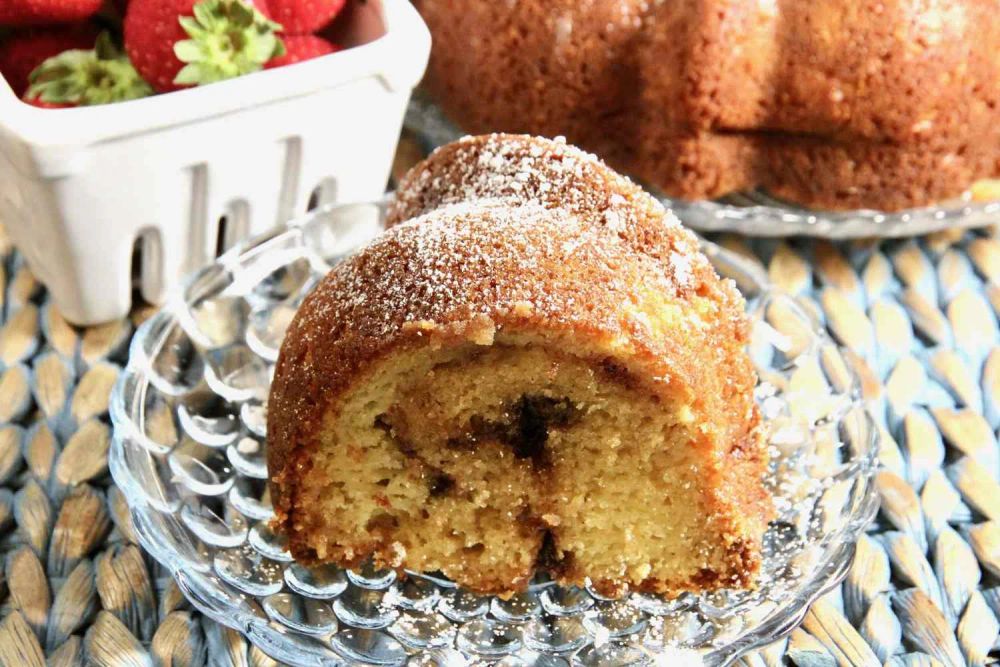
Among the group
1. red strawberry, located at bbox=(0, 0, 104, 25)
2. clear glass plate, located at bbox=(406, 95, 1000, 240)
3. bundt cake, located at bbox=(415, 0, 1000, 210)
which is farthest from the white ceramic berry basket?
clear glass plate, located at bbox=(406, 95, 1000, 240)

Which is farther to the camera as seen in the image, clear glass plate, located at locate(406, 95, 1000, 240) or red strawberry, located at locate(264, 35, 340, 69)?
clear glass plate, located at locate(406, 95, 1000, 240)

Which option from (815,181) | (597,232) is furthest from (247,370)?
(815,181)

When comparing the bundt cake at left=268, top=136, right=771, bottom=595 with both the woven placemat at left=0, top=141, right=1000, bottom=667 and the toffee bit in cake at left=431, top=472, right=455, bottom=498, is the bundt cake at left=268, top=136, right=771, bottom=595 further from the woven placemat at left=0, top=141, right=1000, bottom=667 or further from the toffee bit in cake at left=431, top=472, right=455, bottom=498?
the woven placemat at left=0, top=141, right=1000, bottom=667

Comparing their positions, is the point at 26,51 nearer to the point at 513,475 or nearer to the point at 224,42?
the point at 224,42

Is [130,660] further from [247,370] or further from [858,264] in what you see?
[858,264]

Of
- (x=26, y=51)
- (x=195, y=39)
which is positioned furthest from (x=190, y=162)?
(x=26, y=51)

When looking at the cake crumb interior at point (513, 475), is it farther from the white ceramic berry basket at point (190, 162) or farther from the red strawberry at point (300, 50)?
the red strawberry at point (300, 50)

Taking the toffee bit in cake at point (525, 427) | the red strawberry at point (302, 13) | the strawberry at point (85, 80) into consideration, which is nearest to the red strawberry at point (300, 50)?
the red strawberry at point (302, 13)
